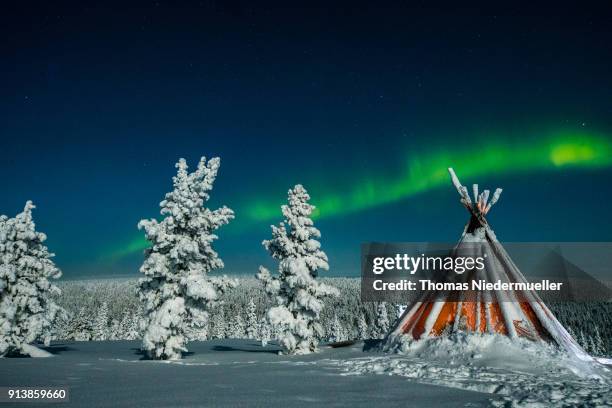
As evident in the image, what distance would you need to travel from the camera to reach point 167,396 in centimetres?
662

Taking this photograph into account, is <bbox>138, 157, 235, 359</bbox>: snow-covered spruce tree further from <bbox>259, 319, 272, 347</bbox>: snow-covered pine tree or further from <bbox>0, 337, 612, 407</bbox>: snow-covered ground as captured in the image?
<bbox>0, 337, 612, 407</bbox>: snow-covered ground

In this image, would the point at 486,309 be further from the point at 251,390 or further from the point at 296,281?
the point at 251,390

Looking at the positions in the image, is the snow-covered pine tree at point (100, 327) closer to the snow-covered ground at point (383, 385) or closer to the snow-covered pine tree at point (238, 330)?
the snow-covered pine tree at point (238, 330)

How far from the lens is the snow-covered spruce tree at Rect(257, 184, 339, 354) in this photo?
1931 centimetres

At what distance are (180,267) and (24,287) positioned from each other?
25.8 ft

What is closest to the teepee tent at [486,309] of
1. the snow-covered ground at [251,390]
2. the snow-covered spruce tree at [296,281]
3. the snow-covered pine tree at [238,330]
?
the snow-covered spruce tree at [296,281]

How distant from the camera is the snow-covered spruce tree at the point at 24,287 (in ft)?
61.1

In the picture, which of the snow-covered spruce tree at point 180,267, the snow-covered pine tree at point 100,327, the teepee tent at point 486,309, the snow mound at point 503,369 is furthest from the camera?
the snow-covered pine tree at point 100,327

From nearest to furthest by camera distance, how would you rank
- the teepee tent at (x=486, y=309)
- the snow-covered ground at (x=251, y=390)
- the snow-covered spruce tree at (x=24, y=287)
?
1. the snow-covered ground at (x=251, y=390)
2. the teepee tent at (x=486, y=309)
3. the snow-covered spruce tree at (x=24, y=287)

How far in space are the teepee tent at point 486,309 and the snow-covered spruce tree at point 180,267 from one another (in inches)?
309

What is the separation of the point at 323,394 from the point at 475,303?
10.2 metres

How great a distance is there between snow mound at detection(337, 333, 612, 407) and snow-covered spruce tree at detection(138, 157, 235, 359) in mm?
7293

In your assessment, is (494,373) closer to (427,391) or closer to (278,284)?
(427,391)

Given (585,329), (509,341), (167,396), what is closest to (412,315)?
(509,341)
